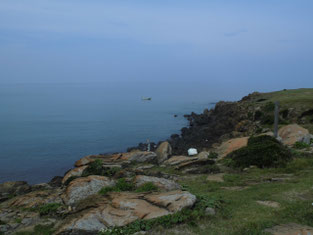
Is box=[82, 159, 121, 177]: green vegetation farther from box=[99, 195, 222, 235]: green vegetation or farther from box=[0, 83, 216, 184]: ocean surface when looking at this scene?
box=[0, 83, 216, 184]: ocean surface

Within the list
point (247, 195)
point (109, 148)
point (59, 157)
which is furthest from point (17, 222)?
point (109, 148)

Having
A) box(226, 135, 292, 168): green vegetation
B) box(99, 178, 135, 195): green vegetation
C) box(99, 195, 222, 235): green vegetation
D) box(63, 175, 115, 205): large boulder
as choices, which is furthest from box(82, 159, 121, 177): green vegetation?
box(99, 195, 222, 235): green vegetation

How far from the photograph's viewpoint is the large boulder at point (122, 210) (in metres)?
9.09

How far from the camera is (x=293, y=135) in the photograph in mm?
23406

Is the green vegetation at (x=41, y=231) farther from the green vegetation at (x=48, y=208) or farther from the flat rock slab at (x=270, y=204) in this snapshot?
the flat rock slab at (x=270, y=204)

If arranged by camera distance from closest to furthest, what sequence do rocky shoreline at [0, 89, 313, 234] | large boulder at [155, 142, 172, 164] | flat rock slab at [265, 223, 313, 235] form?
1. flat rock slab at [265, 223, 313, 235]
2. rocky shoreline at [0, 89, 313, 234]
3. large boulder at [155, 142, 172, 164]

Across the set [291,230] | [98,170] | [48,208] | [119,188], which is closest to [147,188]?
[119,188]

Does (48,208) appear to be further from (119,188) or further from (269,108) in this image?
(269,108)

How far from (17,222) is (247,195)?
10.1 metres

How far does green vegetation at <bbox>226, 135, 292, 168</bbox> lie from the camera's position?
56.1ft

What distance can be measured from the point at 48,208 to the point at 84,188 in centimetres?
204

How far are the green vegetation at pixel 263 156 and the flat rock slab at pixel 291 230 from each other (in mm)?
9059

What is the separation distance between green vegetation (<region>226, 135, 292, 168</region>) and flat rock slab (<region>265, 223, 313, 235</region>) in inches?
357

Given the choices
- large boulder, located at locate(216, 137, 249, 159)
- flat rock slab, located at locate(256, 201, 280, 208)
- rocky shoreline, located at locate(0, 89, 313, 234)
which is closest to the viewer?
rocky shoreline, located at locate(0, 89, 313, 234)
